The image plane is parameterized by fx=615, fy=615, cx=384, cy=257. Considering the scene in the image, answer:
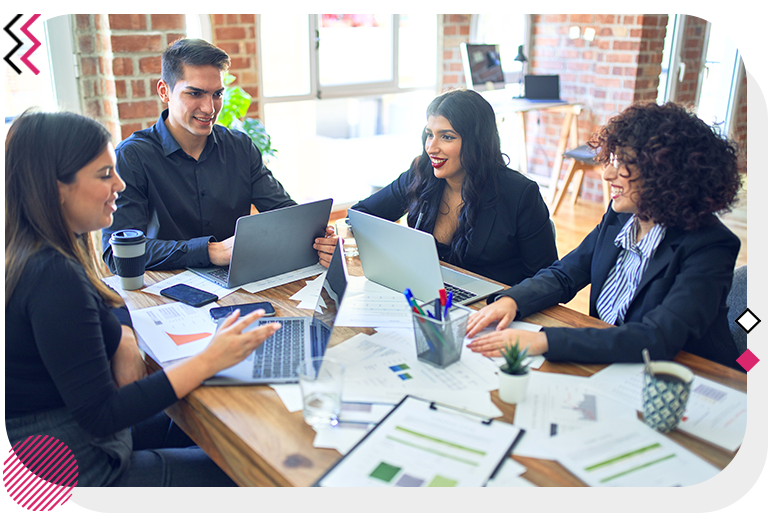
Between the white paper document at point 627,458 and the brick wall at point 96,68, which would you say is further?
the brick wall at point 96,68

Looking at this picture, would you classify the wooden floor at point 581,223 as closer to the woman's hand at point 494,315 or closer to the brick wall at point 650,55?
the brick wall at point 650,55

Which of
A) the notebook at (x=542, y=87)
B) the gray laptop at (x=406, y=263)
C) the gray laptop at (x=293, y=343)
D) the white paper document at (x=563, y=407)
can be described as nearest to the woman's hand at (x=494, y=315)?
the gray laptop at (x=406, y=263)

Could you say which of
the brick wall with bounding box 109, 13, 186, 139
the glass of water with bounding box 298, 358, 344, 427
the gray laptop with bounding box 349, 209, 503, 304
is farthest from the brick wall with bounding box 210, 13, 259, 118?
the glass of water with bounding box 298, 358, 344, 427

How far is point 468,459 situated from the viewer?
1016 millimetres

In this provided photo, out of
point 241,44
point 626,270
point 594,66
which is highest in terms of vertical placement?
point 241,44

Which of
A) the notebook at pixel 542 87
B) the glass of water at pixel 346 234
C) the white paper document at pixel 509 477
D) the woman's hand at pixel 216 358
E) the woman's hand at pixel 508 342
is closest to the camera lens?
the white paper document at pixel 509 477

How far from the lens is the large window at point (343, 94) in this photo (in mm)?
3920

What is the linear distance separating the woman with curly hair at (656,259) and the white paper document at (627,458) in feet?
0.82

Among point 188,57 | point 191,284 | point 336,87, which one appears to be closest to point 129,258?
point 191,284

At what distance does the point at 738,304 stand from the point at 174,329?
58.2 inches

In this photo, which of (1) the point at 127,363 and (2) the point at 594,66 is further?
(2) the point at 594,66

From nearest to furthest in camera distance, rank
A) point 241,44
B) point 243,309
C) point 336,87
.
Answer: point 243,309 < point 241,44 < point 336,87

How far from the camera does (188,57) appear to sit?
206 cm

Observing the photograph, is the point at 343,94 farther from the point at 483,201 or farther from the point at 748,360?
the point at 748,360
